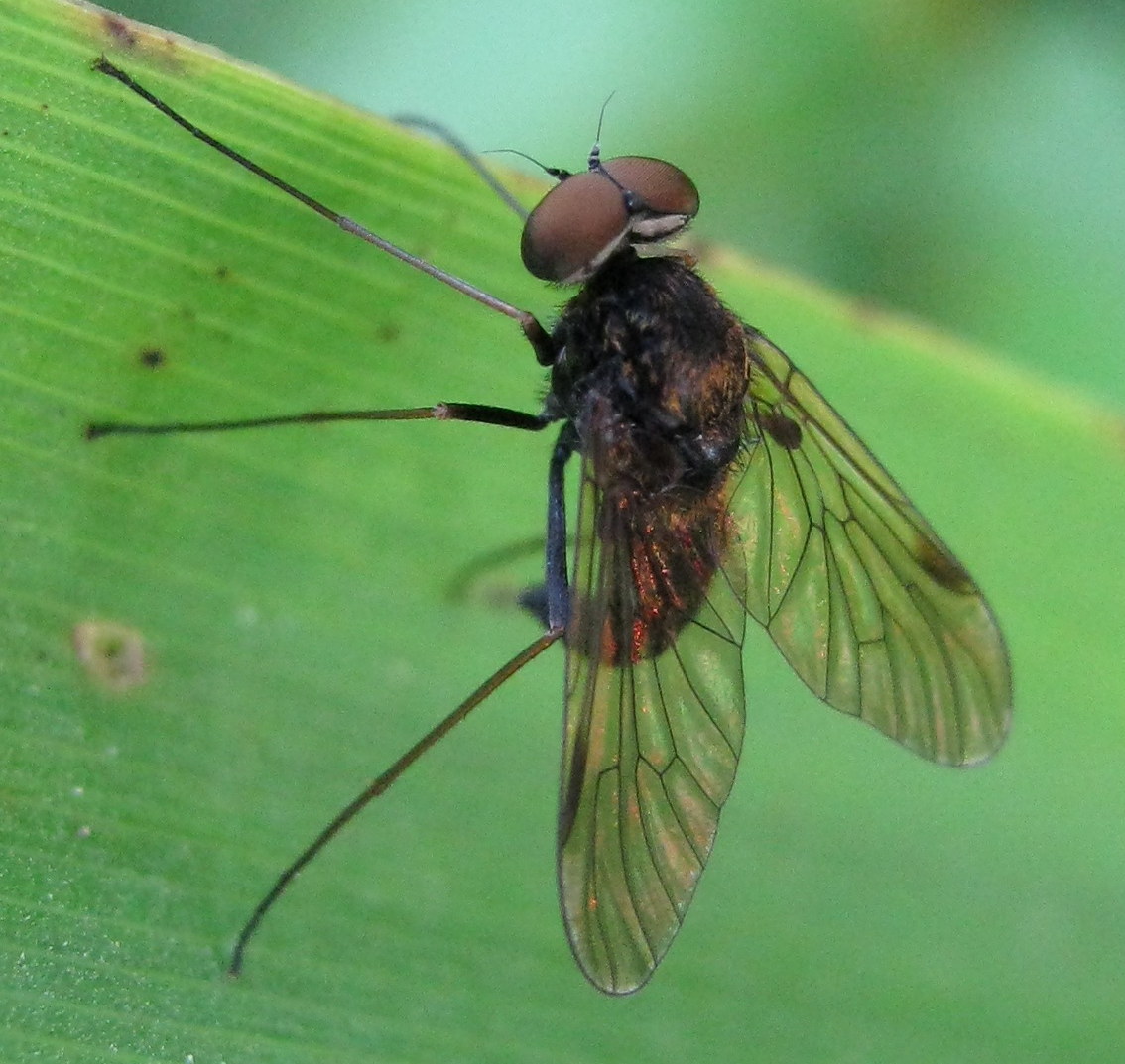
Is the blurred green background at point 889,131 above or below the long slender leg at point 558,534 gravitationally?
above

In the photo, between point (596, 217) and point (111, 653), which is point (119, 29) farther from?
point (111, 653)

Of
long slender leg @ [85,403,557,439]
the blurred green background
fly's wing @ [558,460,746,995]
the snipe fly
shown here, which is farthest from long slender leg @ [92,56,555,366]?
the blurred green background

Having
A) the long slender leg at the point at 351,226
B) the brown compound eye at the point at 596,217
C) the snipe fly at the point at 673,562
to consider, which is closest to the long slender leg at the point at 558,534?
the snipe fly at the point at 673,562

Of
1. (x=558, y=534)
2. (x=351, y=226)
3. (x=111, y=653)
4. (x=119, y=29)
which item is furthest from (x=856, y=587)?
(x=119, y=29)

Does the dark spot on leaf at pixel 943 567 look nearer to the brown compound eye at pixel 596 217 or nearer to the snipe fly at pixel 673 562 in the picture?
the snipe fly at pixel 673 562

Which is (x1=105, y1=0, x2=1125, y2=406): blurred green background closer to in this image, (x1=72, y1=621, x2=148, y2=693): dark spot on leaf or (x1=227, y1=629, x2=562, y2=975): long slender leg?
(x1=227, y1=629, x2=562, y2=975): long slender leg

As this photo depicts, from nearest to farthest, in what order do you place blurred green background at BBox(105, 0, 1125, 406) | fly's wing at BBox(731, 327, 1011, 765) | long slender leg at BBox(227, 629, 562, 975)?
long slender leg at BBox(227, 629, 562, 975) → fly's wing at BBox(731, 327, 1011, 765) → blurred green background at BBox(105, 0, 1125, 406)

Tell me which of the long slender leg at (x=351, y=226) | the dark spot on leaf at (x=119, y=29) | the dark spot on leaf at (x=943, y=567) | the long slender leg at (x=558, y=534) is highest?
the dark spot on leaf at (x=119, y=29)
